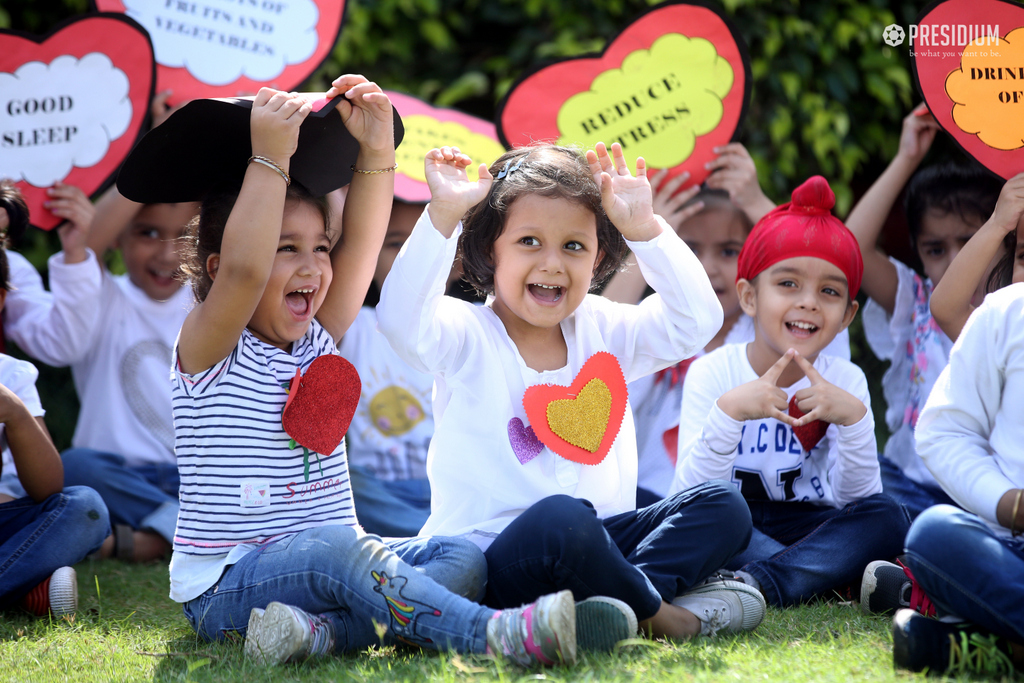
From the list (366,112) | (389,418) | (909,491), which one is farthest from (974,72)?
(389,418)

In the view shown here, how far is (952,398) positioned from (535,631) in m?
0.94

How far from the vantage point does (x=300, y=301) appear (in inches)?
81.1

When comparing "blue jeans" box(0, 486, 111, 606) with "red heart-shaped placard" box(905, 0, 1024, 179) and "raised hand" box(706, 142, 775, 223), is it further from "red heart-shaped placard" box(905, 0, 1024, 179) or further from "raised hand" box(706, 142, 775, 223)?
"red heart-shaped placard" box(905, 0, 1024, 179)

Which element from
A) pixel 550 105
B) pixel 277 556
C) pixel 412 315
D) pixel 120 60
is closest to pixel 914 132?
pixel 550 105

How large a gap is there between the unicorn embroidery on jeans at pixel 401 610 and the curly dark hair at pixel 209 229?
0.74 metres

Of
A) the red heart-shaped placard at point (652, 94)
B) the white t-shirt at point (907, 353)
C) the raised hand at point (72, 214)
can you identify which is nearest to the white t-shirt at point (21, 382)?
the raised hand at point (72, 214)

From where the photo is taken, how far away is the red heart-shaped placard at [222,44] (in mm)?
3256

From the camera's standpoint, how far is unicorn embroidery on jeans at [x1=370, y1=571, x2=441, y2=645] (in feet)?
5.75

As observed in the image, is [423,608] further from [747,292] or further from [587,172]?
[747,292]

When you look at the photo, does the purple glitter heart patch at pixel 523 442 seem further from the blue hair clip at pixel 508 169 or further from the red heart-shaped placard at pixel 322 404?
the blue hair clip at pixel 508 169

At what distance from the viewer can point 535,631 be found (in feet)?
5.38

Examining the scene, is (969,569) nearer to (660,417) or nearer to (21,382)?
(660,417)

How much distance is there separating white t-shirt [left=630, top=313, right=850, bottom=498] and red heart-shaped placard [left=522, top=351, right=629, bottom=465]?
85 cm

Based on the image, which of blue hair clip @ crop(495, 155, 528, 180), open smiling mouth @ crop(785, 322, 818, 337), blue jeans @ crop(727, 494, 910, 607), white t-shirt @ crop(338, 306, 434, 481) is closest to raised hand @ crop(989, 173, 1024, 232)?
open smiling mouth @ crop(785, 322, 818, 337)
